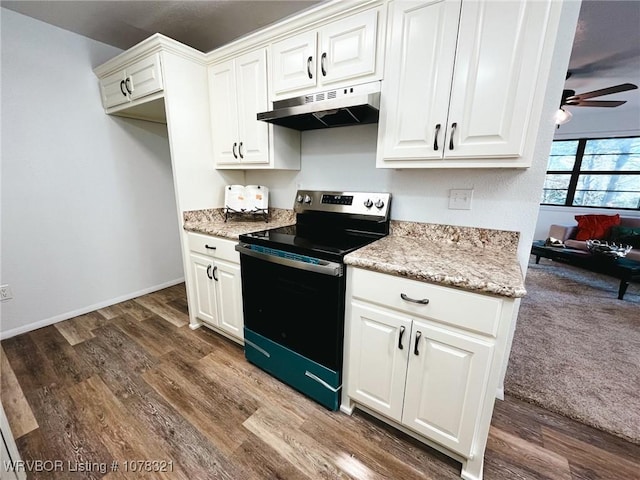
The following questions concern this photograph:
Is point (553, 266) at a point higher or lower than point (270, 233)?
lower

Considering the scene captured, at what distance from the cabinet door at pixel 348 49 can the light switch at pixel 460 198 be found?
0.81m

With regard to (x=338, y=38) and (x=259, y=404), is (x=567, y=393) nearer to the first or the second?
(x=259, y=404)

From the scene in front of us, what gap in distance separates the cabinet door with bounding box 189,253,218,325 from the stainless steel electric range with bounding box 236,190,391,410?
405 mm

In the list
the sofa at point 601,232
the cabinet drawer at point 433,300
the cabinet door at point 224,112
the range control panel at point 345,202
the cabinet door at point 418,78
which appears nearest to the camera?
the cabinet drawer at point 433,300

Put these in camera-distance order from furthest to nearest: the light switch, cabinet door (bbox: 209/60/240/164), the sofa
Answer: the sofa < cabinet door (bbox: 209/60/240/164) < the light switch

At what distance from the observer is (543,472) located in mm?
1188

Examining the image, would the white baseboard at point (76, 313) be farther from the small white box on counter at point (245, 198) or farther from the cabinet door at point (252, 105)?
the cabinet door at point (252, 105)

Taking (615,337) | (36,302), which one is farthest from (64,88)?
(615,337)

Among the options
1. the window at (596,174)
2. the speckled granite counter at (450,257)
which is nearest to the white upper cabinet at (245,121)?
the speckled granite counter at (450,257)

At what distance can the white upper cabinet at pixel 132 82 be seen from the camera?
6.05 ft

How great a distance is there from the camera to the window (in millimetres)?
4559

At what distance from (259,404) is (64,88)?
9.42 feet

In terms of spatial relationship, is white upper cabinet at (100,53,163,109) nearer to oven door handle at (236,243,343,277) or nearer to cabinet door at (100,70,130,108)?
cabinet door at (100,70,130,108)

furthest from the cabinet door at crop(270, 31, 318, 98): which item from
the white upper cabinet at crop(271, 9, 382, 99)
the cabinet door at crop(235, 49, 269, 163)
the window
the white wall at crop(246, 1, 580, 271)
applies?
the window
